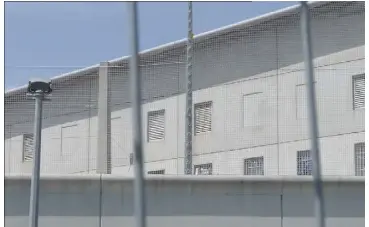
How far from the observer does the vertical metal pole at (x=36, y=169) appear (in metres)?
17.1

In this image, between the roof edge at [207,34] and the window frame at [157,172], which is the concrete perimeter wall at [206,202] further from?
the roof edge at [207,34]

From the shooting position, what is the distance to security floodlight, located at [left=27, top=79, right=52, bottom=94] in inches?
680

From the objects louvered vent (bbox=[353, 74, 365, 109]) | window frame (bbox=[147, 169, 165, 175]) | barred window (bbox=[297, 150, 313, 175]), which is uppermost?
louvered vent (bbox=[353, 74, 365, 109])

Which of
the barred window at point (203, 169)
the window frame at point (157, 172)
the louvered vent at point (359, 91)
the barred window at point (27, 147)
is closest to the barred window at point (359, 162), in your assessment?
the louvered vent at point (359, 91)

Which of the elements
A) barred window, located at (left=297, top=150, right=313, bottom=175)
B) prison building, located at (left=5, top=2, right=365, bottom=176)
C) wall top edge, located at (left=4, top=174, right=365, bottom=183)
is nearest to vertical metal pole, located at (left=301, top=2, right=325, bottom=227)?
prison building, located at (left=5, top=2, right=365, bottom=176)

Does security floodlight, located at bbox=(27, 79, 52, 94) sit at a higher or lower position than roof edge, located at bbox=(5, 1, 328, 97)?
lower

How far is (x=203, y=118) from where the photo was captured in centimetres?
1783

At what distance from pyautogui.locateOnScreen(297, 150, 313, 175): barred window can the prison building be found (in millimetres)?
21

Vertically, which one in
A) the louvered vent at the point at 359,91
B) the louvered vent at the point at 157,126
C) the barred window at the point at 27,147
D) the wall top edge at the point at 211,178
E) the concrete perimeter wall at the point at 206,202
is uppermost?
the louvered vent at the point at 359,91

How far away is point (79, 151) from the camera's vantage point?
57.9 feet

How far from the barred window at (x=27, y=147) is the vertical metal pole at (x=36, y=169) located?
187 mm

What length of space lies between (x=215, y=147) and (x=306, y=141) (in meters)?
1.39

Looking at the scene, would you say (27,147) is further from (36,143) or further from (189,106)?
(189,106)

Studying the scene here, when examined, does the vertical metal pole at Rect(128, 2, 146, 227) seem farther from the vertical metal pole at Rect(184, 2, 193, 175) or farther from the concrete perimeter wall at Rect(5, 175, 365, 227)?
the vertical metal pole at Rect(184, 2, 193, 175)
